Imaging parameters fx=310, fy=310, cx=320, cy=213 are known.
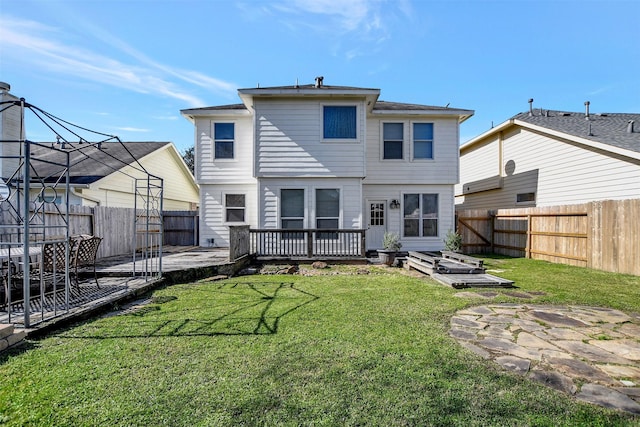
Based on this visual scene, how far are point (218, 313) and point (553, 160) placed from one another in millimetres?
13407

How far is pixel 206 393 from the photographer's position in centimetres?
245

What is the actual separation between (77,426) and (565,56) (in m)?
20.3

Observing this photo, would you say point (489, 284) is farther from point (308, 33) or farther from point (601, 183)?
point (308, 33)

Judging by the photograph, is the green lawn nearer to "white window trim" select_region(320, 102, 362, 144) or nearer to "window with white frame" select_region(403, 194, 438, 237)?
"white window trim" select_region(320, 102, 362, 144)

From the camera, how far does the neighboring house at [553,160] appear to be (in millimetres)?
9648

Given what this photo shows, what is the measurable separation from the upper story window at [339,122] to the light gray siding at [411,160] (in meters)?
1.64

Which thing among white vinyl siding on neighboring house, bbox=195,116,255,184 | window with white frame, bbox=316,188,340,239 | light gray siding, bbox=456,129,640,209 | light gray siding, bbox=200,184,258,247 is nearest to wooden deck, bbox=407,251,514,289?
window with white frame, bbox=316,188,340,239

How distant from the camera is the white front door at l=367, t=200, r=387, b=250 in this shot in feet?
40.2

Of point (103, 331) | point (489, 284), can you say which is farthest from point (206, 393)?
point (489, 284)

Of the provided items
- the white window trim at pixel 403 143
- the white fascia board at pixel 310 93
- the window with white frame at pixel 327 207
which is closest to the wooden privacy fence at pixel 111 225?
the white fascia board at pixel 310 93

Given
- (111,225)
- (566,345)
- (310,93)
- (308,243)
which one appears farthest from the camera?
(111,225)

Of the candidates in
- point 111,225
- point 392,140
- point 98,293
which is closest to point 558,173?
point 392,140

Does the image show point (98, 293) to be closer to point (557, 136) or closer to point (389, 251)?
point (389, 251)

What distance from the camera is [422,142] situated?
40.1 ft
